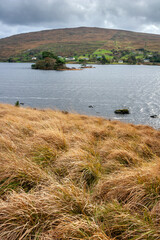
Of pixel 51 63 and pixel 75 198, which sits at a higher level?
pixel 51 63

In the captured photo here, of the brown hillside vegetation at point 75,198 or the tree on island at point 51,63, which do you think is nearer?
the brown hillside vegetation at point 75,198

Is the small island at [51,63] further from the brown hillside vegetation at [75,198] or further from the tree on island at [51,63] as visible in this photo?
the brown hillside vegetation at [75,198]

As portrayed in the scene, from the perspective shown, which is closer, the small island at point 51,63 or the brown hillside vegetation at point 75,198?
the brown hillside vegetation at point 75,198

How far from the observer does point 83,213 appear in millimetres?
3219

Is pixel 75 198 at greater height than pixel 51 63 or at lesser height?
lesser

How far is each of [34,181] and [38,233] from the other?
1.35 meters

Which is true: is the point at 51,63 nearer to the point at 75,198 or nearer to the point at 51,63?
the point at 51,63

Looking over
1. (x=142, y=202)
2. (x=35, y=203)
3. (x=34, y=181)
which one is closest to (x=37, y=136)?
(x=34, y=181)

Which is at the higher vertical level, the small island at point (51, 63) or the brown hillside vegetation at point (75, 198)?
the small island at point (51, 63)

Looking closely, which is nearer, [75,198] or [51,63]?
[75,198]

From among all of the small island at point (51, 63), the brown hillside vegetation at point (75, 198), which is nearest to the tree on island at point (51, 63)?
the small island at point (51, 63)

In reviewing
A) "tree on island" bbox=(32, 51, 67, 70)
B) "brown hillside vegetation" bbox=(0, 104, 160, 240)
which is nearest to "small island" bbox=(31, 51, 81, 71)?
"tree on island" bbox=(32, 51, 67, 70)

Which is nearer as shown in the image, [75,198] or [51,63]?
[75,198]

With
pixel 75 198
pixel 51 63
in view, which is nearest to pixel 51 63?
pixel 51 63
